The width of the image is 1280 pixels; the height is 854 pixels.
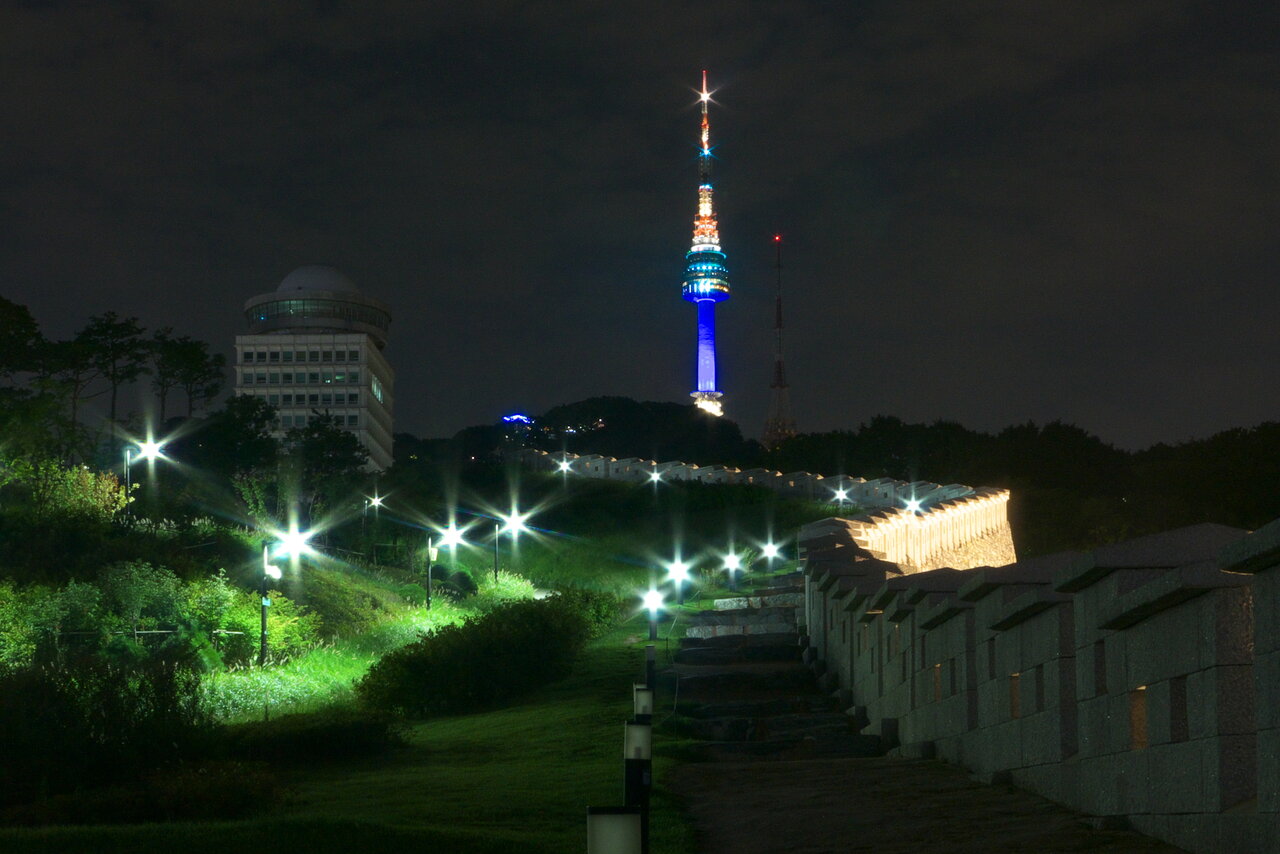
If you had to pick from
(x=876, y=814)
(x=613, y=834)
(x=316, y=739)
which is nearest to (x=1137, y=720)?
(x=876, y=814)

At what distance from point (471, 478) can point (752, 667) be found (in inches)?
2300

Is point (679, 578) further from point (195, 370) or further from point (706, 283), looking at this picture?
point (706, 283)

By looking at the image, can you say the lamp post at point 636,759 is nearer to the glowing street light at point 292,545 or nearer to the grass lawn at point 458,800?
the grass lawn at point 458,800

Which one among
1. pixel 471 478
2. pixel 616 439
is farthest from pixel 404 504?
pixel 616 439

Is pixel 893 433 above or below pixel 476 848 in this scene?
above

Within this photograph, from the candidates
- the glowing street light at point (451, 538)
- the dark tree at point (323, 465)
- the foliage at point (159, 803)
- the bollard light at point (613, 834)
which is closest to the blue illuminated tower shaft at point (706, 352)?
the dark tree at point (323, 465)

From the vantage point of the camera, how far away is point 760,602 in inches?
1236

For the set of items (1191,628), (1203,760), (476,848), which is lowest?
(476,848)

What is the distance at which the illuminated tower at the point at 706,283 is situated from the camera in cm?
17988

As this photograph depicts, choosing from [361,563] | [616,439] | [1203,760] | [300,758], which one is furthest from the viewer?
[616,439]

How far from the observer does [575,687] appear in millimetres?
24141

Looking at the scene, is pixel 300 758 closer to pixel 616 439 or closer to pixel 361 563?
pixel 361 563

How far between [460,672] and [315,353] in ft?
453

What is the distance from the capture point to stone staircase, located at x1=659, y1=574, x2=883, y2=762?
17.0 m
